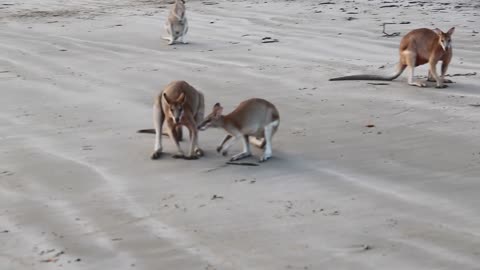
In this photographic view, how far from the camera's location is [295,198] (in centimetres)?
500

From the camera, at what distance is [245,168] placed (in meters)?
5.61

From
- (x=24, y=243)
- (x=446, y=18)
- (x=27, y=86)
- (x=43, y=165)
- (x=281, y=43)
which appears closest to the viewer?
(x=24, y=243)

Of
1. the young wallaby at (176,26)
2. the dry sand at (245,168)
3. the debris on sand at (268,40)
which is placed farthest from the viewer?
the young wallaby at (176,26)

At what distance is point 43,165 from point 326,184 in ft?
5.67

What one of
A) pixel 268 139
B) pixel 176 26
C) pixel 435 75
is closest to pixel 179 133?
pixel 268 139

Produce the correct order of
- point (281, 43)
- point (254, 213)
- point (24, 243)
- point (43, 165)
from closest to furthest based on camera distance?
point (24, 243) → point (254, 213) → point (43, 165) → point (281, 43)

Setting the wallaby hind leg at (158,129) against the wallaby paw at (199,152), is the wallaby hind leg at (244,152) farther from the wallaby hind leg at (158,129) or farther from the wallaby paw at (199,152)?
the wallaby hind leg at (158,129)

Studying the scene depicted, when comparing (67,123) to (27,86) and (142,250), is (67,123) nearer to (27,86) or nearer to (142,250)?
(27,86)

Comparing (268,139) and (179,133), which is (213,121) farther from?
(179,133)

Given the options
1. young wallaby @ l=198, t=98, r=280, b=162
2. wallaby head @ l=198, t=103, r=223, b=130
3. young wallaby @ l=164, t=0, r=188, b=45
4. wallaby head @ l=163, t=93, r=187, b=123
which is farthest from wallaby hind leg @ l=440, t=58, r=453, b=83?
young wallaby @ l=164, t=0, r=188, b=45

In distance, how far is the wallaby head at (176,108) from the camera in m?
5.75

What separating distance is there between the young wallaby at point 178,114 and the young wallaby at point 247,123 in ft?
0.40

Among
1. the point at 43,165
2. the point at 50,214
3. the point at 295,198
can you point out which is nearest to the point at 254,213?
the point at 295,198

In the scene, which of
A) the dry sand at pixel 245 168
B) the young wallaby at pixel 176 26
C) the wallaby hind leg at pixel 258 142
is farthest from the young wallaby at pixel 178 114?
the young wallaby at pixel 176 26
